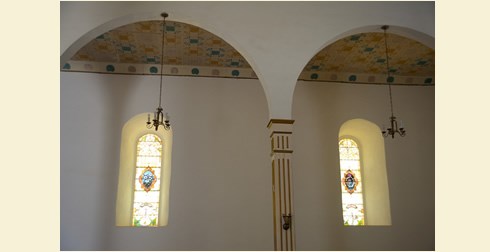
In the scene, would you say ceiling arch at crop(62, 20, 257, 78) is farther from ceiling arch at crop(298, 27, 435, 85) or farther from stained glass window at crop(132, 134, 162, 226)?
ceiling arch at crop(298, 27, 435, 85)

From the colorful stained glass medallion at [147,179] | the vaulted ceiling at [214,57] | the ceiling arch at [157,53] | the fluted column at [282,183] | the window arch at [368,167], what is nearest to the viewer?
the fluted column at [282,183]

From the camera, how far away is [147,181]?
34.7 feet

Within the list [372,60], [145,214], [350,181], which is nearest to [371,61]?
[372,60]

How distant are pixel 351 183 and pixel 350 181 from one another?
5 centimetres

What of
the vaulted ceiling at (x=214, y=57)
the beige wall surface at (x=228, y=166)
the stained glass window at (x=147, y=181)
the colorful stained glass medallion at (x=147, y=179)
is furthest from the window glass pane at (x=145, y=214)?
the vaulted ceiling at (x=214, y=57)

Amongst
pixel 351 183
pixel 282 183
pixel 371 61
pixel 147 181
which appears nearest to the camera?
pixel 282 183

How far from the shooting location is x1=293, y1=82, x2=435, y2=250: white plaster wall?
10.3 meters

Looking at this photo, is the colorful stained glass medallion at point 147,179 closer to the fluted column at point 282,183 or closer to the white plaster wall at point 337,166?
the white plaster wall at point 337,166

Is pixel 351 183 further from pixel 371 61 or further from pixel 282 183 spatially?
pixel 282 183

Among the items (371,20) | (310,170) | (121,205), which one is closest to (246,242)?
(310,170)

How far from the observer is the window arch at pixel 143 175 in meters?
10.3

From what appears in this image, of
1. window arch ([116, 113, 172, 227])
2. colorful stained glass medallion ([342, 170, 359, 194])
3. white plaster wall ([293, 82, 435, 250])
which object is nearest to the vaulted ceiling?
white plaster wall ([293, 82, 435, 250])

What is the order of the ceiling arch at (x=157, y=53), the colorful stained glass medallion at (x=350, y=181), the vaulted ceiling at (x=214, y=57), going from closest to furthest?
the ceiling arch at (x=157, y=53)
the vaulted ceiling at (x=214, y=57)
the colorful stained glass medallion at (x=350, y=181)

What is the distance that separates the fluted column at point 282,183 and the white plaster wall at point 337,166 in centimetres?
297
